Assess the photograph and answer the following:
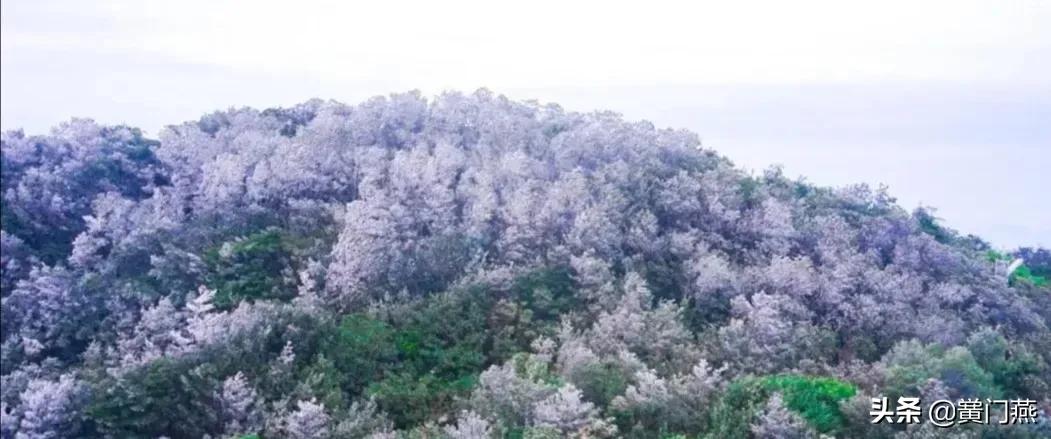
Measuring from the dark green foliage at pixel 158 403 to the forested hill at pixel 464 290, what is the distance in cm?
3

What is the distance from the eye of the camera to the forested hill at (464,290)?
14.3 m

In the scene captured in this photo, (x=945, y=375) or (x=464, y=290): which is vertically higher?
(x=464, y=290)

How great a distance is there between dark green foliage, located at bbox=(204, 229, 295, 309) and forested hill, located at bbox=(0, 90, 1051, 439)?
5 centimetres

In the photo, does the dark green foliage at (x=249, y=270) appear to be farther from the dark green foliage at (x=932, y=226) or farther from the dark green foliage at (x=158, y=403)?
the dark green foliage at (x=932, y=226)

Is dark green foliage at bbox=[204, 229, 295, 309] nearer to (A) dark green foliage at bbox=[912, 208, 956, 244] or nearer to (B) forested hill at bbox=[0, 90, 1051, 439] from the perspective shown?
(B) forested hill at bbox=[0, 90, 1051, 439]

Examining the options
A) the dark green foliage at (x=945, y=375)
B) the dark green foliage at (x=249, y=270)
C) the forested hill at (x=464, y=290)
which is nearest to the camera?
the forested hill at (x=464, y=290)

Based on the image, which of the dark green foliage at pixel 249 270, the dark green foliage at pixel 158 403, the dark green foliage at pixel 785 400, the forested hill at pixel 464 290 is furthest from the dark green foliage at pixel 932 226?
the dark green foliage at pixel 158 403

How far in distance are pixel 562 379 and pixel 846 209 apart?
1238 centimetres

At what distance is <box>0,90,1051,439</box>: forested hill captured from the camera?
14.3 metres

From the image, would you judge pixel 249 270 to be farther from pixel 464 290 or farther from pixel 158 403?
pixel 158 403

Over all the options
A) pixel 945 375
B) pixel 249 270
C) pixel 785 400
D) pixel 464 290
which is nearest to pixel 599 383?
pixel 785 400

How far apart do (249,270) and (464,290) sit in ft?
12.7

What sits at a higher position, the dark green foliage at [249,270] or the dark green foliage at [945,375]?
the dark green foliage at [249,270]

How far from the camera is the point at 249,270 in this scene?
60.0 ft
